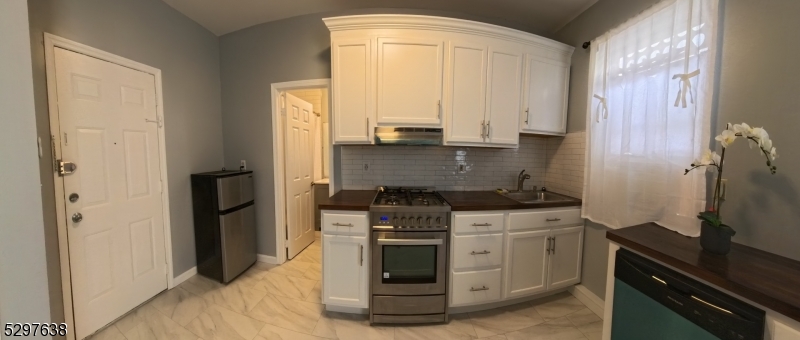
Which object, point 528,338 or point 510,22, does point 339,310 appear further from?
point 510,22

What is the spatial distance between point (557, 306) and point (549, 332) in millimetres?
396

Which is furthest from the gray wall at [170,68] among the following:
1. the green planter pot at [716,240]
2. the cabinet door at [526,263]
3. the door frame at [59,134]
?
the green planter pot at [716,240]

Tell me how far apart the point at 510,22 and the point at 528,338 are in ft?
9.59

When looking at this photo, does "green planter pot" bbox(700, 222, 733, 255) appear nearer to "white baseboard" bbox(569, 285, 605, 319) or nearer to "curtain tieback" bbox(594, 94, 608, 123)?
"curtain tieback" bbox(594, 94, 608, 123)

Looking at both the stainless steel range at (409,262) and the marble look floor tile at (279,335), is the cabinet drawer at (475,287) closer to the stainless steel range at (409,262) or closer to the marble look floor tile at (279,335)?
the stainless steel range at (409,262)

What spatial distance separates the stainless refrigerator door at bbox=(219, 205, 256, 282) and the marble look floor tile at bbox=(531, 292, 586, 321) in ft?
9.52

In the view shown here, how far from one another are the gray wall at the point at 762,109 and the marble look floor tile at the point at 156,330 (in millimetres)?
3419

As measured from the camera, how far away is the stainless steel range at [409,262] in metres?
1.71

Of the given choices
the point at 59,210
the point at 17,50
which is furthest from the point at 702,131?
the point at 59,210

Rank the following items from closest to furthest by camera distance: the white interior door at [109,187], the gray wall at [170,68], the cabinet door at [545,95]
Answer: the gray wall at [170,68] → the white interior door at [109,187] → the cabinet door at [545,95]

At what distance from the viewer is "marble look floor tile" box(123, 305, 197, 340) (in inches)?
64.9

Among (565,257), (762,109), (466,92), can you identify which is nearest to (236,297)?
(466,92)

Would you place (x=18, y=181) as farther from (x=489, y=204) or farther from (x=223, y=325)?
(x=489, y=204)

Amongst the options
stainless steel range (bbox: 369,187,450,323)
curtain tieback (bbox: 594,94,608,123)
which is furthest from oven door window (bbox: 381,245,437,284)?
curtain tieback (bbox: 594,94,608,123)
